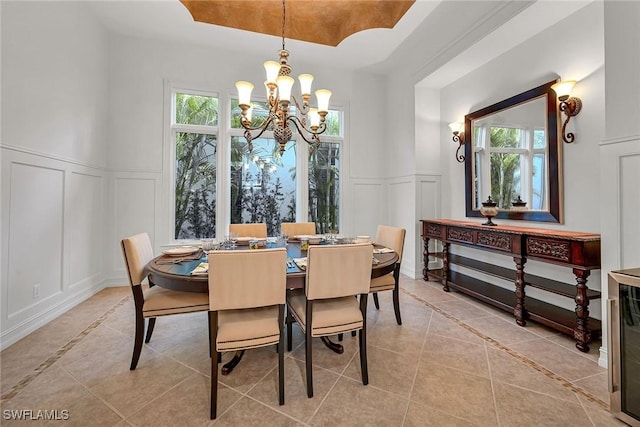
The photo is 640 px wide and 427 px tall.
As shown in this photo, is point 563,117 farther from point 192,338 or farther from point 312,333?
point 192,338

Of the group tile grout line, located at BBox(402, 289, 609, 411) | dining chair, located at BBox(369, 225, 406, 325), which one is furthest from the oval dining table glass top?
tile grout line, located at BBox(402, 289, 609, 411)

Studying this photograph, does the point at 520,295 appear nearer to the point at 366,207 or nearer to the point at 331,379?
the point at 331,379

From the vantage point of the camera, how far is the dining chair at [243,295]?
1506mm

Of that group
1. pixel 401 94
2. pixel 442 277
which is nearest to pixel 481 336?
pixel 442 277

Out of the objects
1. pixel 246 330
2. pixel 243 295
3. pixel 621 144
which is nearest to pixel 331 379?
pixel 246 330

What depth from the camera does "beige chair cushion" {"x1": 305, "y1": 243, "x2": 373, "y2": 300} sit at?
167cm

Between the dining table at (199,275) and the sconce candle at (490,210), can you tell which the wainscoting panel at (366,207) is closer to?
the sconce candle at (490,210)

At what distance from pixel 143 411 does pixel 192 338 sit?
34.6 inches

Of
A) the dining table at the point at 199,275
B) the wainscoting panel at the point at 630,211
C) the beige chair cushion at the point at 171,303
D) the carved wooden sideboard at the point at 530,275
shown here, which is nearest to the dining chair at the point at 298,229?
the dining table at the point at 199,275

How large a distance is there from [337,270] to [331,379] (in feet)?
2.50

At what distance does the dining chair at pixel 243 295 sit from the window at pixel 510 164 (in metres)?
2.83

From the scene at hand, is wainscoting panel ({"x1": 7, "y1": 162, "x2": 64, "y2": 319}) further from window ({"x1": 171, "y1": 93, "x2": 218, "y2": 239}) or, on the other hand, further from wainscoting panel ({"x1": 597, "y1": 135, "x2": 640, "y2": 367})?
wainscoting panel ({"x1": 597, "y1": 135, "x2": 640, "y2": 367})

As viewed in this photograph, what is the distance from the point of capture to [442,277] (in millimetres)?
3775

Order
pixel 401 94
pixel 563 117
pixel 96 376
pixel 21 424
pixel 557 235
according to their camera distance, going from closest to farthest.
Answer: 1. pixel 21 424
2. pixel 96 376
3. pixel 557 235
4. pixel 563 117
5. pixel 401 94
